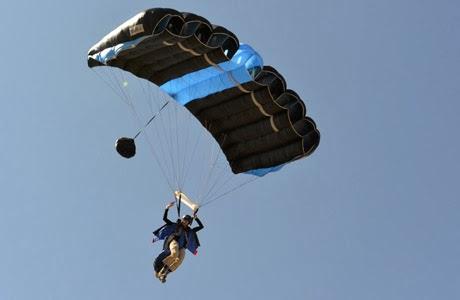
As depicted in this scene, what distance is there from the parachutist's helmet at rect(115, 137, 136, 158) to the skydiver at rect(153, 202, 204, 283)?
1445mm

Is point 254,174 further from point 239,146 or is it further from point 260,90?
point 260,90

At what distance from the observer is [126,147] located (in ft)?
63.6

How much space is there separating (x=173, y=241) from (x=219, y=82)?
3767 millimetres

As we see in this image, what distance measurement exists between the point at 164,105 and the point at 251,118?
2.11 m

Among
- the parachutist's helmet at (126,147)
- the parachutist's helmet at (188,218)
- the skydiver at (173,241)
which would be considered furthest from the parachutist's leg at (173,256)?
the parachutist's helmet at (126,147)

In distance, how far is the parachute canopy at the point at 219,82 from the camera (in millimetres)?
17172

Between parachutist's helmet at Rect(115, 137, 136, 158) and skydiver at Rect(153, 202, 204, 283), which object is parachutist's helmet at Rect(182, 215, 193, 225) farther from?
parachutist's helmet at Rect(115, 137, 136, 158)

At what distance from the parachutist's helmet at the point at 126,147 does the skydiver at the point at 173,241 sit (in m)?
1.44

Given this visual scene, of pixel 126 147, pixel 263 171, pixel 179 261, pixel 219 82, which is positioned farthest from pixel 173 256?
pixel 219 82

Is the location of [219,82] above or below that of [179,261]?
above

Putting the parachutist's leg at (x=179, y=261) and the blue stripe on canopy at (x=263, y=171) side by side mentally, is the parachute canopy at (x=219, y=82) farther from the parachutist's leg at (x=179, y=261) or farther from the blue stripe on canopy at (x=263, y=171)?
the parachutist's leg at (x=179, y=261)

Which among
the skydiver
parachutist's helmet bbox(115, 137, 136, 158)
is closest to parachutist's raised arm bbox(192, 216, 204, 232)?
the skydiver

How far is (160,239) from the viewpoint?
63.1 feet

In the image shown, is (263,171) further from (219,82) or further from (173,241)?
(173,241)
